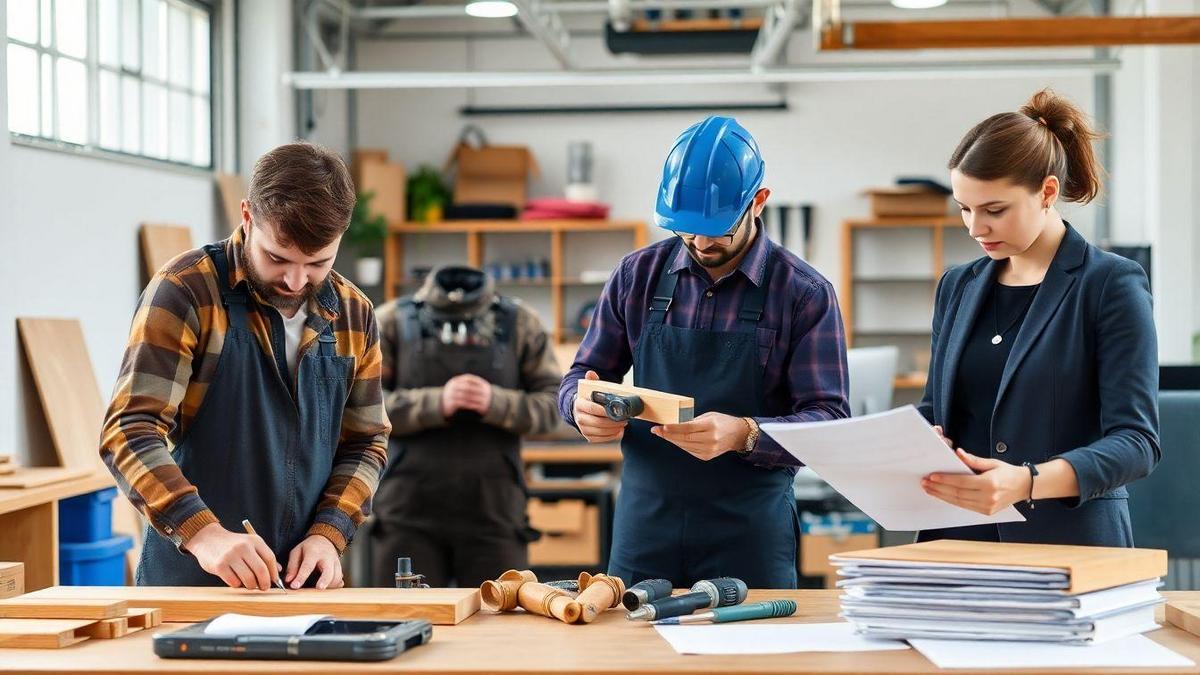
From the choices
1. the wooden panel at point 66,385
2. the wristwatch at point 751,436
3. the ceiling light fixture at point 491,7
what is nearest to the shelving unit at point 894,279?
the ceiling light fixture at point 491,7

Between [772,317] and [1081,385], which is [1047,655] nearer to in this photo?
[1081,385]

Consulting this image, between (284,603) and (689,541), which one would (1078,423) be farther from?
(284,603)

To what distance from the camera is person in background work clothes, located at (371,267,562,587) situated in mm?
4332

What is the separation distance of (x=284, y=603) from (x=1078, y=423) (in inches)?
57.5

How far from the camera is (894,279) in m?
9.30

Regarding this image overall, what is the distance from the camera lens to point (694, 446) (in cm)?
247

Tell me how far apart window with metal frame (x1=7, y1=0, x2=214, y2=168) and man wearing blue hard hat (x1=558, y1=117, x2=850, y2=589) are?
3490mm

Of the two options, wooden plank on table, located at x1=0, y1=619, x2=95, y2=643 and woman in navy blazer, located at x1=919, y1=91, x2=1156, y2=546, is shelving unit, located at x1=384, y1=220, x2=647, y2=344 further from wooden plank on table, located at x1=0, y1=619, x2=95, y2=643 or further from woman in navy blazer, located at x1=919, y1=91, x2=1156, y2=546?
wooden plank on table, located at x1=0, y1=619, x2=95, y2=643

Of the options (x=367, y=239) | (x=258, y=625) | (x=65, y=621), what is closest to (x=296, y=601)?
(x=258, y=625)

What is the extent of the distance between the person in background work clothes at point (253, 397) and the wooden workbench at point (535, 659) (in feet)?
1.04

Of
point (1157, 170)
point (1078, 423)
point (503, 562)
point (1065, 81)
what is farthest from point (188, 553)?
point (1065, 81)

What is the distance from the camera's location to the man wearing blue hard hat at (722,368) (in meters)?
2.63

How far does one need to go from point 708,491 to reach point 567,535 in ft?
15.0

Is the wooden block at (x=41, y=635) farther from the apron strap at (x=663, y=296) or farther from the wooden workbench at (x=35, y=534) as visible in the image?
the wooden workbench at (x=35, y=534)
